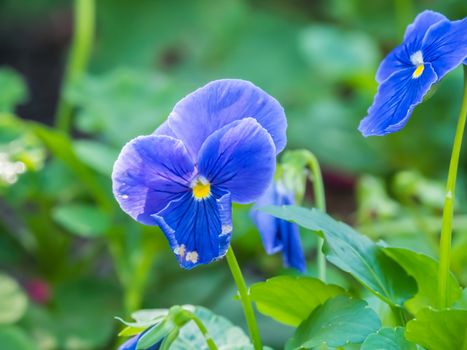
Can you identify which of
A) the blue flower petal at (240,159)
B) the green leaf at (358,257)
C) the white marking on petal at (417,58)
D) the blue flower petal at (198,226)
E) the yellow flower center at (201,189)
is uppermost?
the white marking on petal at (417,58)

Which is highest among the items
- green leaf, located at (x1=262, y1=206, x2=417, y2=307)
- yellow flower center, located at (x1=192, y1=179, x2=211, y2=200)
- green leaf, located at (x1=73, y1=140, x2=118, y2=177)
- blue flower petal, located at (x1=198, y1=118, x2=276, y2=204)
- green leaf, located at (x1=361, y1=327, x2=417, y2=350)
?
blue flower petal, located at (x1=198, y1=118, x2=276, y2=204)

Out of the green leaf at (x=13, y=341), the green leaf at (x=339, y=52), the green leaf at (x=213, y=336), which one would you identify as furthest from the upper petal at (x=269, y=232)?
the green leaf at (x=339, y=52)

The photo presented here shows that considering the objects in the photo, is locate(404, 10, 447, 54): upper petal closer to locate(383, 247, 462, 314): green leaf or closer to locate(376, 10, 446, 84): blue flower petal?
locate(376, 10, 446, 84): blue flower petal

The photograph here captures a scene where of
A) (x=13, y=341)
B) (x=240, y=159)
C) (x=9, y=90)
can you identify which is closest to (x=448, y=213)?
(x=240, y=159)

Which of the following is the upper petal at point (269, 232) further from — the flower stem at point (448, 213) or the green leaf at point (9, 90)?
the green leaf at point (9, 90)

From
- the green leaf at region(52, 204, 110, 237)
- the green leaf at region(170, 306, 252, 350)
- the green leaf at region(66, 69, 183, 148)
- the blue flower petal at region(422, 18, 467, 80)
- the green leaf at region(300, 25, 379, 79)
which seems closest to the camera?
the blue flower petal at region(422, 18, 467, 80)

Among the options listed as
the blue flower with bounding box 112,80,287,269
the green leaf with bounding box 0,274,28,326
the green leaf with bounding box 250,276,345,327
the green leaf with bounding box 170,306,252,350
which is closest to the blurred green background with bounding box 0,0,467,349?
the green leaf with bounding box 0,274,28,326

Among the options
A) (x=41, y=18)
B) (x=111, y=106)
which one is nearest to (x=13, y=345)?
(x=111, y=106)

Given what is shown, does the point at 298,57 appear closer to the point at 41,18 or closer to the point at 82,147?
the point at 41,18
